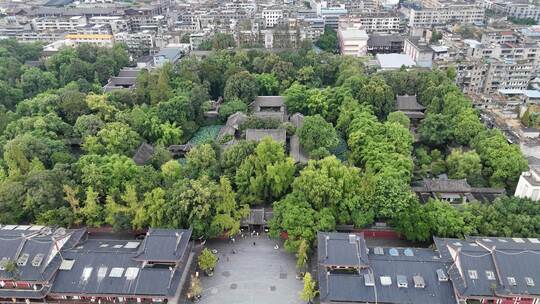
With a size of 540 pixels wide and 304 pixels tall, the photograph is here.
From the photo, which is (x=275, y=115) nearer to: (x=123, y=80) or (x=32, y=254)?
(x=123, y=80)

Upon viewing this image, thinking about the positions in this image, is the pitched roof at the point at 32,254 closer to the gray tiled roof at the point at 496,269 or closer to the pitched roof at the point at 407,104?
the gray tiled roof at the point at 496,269

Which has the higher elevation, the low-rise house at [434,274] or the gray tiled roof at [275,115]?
the gray tiled roof at [275,115]

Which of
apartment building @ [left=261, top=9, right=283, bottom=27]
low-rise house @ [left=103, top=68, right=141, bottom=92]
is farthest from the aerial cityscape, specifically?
apartment building @ [left=261, top=9, right=283, bottom=27]

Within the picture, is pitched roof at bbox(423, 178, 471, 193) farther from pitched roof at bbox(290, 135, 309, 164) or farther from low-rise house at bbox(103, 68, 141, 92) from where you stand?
low-rise house at bbox(103, 68, 141, 92)

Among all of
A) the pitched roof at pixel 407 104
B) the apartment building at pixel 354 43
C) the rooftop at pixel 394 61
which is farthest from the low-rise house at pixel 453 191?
the apartment building at pixel 354 43

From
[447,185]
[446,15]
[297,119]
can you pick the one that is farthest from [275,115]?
[446,15]
